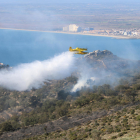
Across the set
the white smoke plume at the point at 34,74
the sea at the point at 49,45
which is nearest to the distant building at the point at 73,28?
the sea at the point at 49,45

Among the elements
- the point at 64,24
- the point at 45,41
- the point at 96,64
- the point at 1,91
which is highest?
the point at 64,24

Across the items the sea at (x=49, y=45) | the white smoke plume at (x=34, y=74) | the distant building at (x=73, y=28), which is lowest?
the white smoke plume at (x=34, y=74)

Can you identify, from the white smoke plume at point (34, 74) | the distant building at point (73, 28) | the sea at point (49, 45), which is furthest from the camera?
the distant building at point (73, 28)

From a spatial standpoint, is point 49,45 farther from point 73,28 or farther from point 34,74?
point 34,74

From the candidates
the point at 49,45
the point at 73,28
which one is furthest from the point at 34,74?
the point at 49,45

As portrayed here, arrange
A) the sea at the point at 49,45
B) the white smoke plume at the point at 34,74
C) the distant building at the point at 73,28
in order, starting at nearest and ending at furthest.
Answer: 1. the white smoke plume at the point at 34,74
2. the sea at the point at 49,45
3. the distant building at the point at 73,28

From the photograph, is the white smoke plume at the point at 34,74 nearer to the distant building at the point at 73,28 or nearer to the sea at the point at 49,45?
the sea at the point at 49,45

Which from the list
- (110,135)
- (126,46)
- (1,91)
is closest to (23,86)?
(1,91)

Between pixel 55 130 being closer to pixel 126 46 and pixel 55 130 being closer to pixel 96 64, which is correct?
pixel 96 64
